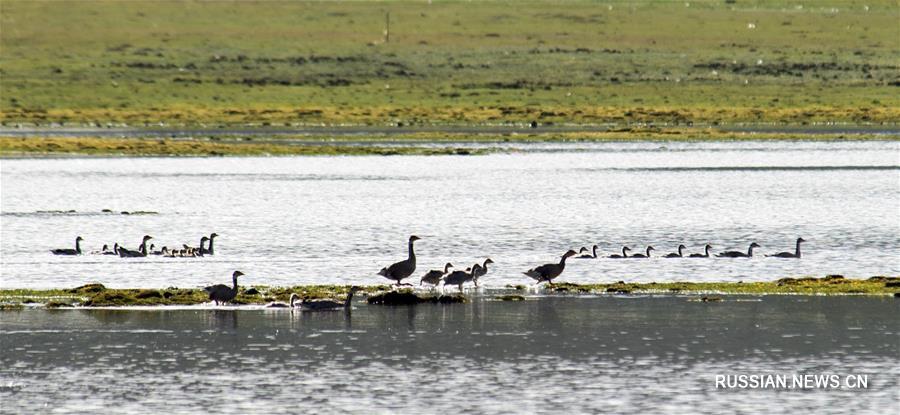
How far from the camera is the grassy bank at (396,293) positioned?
88.4 ft

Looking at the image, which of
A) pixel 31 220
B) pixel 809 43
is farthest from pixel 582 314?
pixel 809 43

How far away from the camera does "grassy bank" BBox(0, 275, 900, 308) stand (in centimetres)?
2694

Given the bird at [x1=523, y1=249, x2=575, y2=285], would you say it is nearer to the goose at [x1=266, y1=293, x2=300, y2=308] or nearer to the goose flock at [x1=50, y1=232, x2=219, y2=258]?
the goose at [x1=266, y1=293, x2=300, y2=308]

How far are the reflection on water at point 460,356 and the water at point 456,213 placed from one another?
13.9 ft

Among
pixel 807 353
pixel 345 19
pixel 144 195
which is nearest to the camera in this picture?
pixel 807 353

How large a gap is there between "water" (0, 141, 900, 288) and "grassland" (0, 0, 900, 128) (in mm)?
27930

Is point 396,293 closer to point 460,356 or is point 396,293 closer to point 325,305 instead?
point 325,305

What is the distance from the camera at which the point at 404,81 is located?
11956 centimetres

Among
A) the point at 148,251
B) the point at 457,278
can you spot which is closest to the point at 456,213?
the point at 148,251

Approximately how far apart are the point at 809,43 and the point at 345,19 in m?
47.0

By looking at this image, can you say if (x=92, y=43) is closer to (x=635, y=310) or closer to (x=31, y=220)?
(x=31, y=220)

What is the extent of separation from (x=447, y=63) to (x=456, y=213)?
8498 cm

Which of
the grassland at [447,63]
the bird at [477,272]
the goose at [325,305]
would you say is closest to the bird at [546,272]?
the bird at [477,272]

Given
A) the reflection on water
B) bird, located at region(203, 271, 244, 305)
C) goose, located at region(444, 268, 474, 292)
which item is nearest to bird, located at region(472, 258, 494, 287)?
goose, located at region(444, 268, 474, 292)
